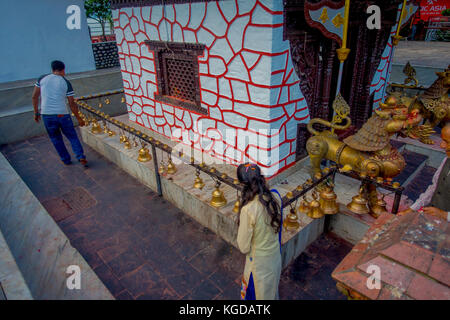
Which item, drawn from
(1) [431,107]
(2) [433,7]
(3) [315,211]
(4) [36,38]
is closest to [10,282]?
(3) [315,211]

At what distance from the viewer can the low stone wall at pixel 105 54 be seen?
1221 centimetres

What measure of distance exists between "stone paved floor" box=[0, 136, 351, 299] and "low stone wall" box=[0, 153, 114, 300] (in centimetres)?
43

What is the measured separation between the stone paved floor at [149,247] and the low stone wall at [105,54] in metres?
7.44

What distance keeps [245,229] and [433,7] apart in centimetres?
3015

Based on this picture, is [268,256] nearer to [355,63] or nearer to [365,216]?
[365,216]

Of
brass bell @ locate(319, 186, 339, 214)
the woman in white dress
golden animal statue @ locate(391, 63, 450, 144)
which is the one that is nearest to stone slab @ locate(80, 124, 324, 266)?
brass bell @ locate(319, 186, 339, 214)

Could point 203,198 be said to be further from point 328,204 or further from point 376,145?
point 376,145

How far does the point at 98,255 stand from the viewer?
4383mm

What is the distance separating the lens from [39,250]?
3.99 meters

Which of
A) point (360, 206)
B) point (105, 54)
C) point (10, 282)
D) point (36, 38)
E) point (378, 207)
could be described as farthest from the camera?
point (105, 54)

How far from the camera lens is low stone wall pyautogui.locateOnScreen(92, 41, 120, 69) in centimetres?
1221


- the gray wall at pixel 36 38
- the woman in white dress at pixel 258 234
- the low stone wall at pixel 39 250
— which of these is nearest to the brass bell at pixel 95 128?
the low stone wall at pixel 39 250

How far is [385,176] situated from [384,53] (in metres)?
3.61

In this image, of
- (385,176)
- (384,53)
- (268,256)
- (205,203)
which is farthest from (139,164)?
(384,53)
